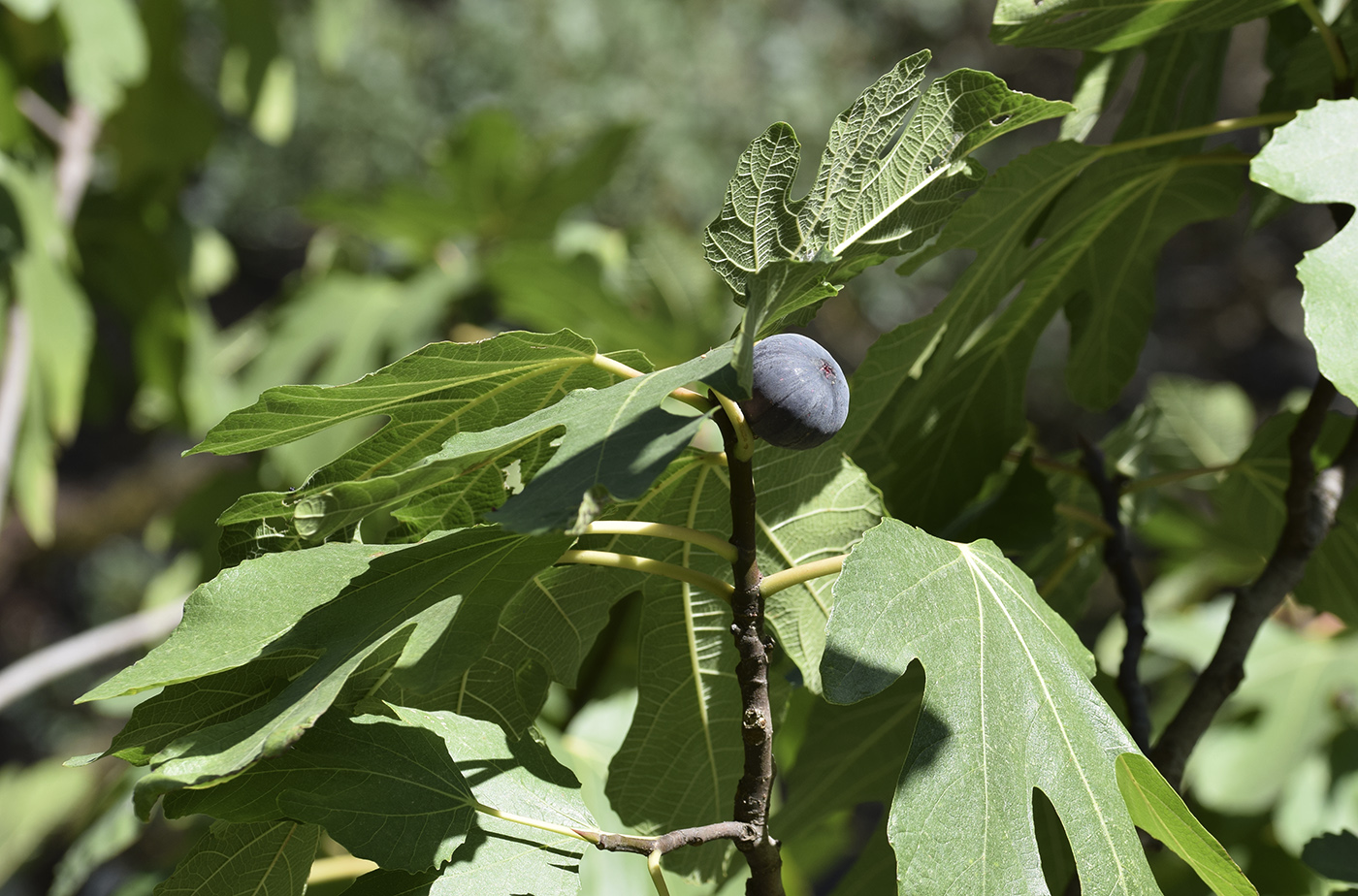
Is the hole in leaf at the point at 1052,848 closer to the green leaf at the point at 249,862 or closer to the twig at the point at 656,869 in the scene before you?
the twig at the point at 656,869

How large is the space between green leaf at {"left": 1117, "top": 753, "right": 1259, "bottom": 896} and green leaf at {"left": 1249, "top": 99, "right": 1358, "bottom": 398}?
20 centimetres

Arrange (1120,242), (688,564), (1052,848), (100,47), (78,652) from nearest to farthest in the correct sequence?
(688,564) < (1052,848) < (1120,242) < (100,47) < (78,652)

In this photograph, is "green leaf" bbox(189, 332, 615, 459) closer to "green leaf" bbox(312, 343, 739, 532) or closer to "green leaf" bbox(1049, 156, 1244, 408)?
"green leaf" bbox(312, 343, 739, 532)

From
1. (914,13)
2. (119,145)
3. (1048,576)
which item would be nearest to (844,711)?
(1048,576)

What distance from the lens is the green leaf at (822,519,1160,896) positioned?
1.39 ft

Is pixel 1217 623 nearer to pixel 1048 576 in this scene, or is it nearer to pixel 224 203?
pixel 1048 576

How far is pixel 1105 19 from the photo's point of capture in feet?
2.11

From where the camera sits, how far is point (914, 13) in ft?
30.5

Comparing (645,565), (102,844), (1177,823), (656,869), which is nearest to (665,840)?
(656,869)

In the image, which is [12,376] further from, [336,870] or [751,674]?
[751,674]

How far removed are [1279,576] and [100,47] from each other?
5.42 feet

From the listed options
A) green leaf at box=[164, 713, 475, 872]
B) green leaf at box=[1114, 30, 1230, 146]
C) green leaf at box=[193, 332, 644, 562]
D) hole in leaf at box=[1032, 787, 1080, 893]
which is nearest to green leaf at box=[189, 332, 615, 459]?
green leaf at box=[193, 332, 644, 562]

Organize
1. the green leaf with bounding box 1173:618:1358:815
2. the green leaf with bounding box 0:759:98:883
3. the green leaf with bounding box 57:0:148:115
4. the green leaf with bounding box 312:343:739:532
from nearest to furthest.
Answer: the green leaf with bounding box 312:343:739:532, the green leaf with bounding box 1173:618:1358:815, the green leaf with bounding box 57:0:148:115, the green leaf with bounding box 0:759:98:883

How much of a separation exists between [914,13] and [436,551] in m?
10.0
